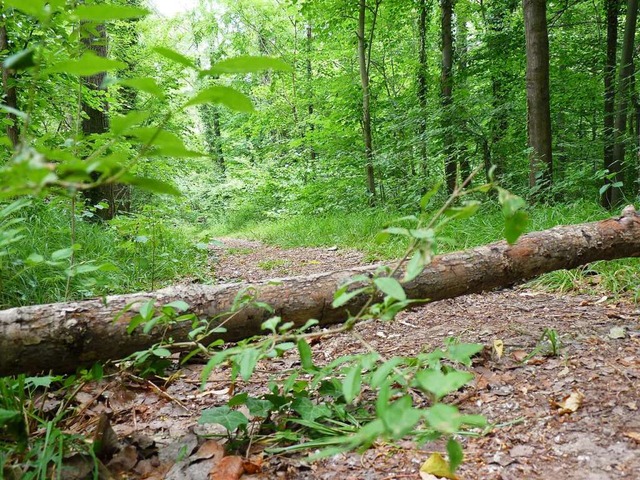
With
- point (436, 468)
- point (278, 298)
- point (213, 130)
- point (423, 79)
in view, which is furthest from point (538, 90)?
point (213, 130)

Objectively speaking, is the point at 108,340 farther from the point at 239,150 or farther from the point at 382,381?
the point at 239,150

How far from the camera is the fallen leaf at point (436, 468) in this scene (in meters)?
1.24

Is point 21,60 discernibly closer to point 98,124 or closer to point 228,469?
point 228,469

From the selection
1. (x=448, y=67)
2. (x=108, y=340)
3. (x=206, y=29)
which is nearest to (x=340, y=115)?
(x=448, y=67)

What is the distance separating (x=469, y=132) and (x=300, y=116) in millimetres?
9613

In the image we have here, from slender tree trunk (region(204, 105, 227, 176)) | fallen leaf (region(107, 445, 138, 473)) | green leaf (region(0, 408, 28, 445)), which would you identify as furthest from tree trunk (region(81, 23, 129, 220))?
slender tree trunk (region(204, 105, 227, 176))

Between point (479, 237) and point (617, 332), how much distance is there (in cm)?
227

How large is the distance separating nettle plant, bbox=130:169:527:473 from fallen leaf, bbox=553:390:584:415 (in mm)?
317

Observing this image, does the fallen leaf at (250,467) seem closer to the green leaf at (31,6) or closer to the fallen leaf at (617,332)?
the green leaf at (31,6)

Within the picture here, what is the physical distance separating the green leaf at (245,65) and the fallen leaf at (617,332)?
2266 millimetres

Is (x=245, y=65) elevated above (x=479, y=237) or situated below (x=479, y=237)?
above

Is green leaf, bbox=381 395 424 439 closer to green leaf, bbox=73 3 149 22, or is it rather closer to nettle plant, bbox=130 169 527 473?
nettle plant, bbox=130 169 527 473

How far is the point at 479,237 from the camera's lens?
4.37 meters

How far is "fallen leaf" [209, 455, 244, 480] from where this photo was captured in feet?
4.14
